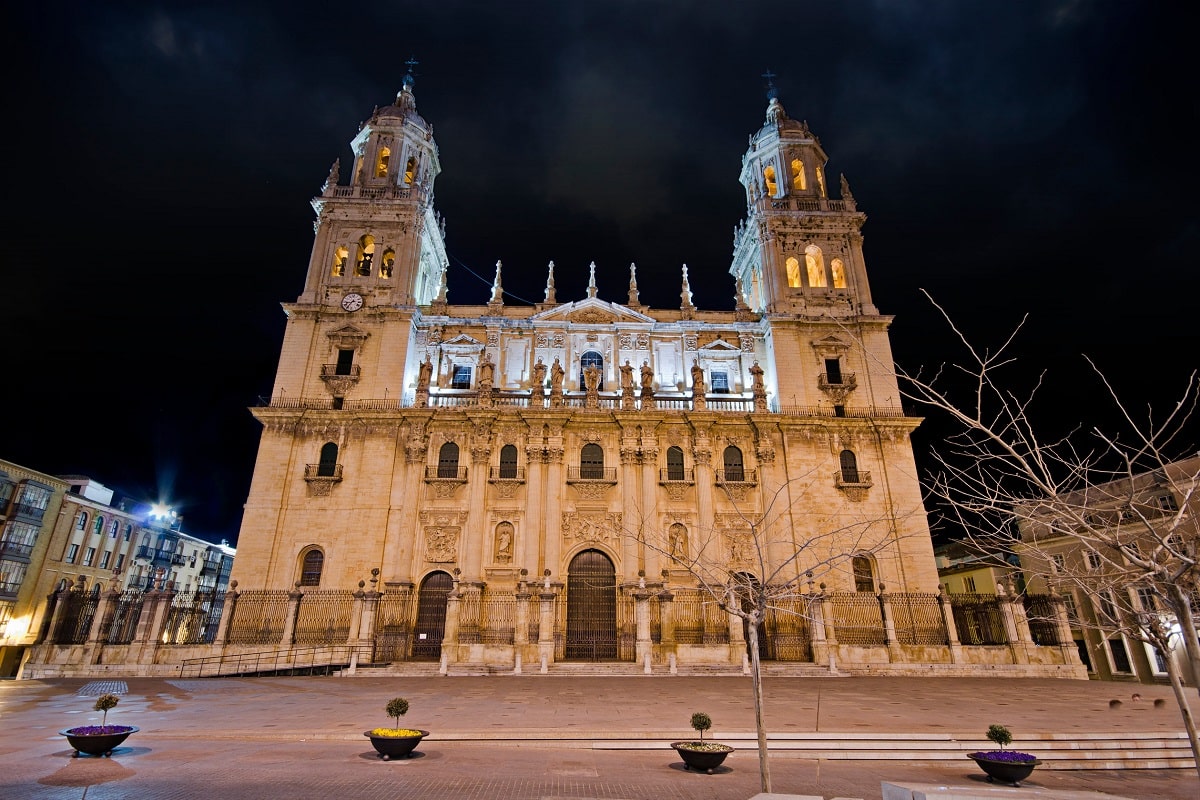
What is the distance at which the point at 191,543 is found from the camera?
56344mm

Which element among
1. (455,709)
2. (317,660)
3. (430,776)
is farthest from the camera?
(317,660)

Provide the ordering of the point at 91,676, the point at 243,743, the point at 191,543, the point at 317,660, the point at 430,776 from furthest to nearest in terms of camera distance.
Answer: the point at 191,543
the point at 317,660
the point at 91,676
the point at 243,743
the point at 430,776

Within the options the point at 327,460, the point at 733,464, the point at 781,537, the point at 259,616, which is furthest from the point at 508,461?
the point at 781,537

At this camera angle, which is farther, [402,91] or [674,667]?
[402,91]

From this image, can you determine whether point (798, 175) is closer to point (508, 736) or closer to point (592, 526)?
point (592, 526)

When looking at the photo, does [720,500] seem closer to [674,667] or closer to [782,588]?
[674,667]

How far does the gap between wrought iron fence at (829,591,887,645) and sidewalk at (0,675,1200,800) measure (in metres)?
6.44

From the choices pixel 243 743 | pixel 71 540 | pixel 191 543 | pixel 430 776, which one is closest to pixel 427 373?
pixel 243 743

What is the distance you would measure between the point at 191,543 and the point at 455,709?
55.3 m

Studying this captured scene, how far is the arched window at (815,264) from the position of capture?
33281mm

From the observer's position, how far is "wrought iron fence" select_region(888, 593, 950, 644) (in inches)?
929

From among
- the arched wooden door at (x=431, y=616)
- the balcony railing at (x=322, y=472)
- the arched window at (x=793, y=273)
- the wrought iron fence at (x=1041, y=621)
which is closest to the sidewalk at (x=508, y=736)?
the wrought iron fence at (x=1041, y=621)

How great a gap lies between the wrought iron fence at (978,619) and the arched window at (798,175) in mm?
23362

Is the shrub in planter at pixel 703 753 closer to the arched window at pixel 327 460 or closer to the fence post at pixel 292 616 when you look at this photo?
the fence post at pixel 292 616
